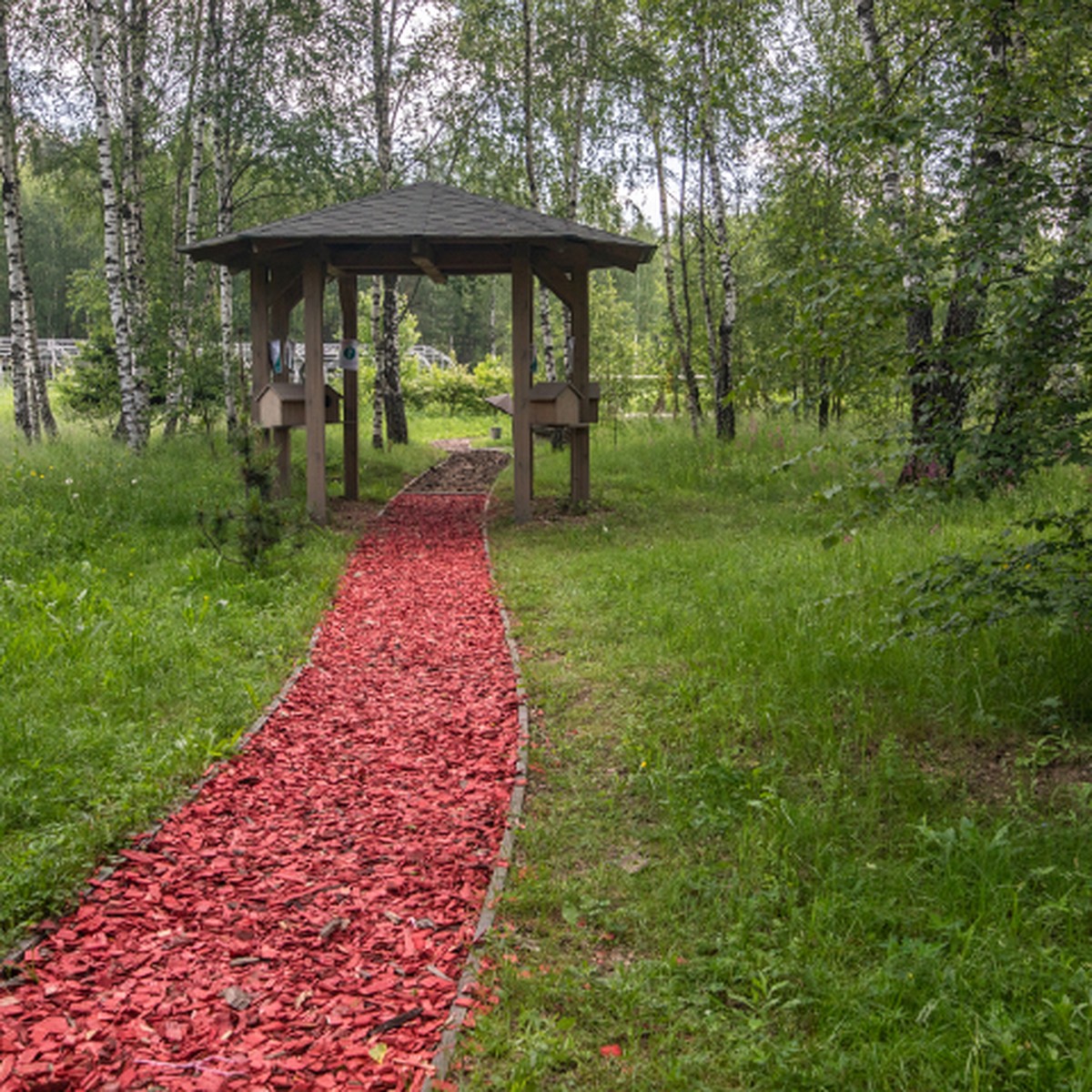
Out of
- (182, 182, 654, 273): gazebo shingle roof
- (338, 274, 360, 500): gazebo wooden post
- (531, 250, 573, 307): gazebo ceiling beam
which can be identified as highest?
(182, 182, 654, 273): gazebo shingle roof

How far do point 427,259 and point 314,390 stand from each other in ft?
6.75

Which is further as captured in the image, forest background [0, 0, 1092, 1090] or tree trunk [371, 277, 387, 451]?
tree trunk [371, 277, 387, 451]

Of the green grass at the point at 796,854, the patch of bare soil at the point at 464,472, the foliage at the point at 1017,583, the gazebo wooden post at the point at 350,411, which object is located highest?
the gazebo wooden post at the point at 350,411

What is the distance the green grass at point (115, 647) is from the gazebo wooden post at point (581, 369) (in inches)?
132

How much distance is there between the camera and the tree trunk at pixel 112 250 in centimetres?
1283

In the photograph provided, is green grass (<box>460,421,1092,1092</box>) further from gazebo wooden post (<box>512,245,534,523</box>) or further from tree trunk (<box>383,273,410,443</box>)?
tree trunk (<box>383,273,410,443</box>)

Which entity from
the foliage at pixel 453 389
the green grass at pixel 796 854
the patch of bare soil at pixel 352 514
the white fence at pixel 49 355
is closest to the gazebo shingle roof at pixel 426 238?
the patch of bare soil at pixel 352 514

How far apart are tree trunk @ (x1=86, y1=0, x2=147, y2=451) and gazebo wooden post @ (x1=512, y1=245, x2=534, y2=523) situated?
541 centimetres

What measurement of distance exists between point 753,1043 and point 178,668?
4306 millimetres

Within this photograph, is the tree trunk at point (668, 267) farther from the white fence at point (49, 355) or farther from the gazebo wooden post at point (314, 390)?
the white fence at point (49, 355)

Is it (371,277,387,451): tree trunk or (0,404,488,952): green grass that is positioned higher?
(371,277,387,451): tree trunk

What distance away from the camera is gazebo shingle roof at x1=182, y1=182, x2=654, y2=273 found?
448 inches

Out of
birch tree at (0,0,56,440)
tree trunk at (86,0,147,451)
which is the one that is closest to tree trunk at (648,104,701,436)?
tree trunk at (86,0,147,451)

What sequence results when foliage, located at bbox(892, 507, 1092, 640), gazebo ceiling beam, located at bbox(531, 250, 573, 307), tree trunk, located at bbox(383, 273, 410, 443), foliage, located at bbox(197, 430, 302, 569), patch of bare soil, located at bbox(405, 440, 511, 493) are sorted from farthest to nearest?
tree trunk, located at bbox(383, 273, 410, 443) → patch of bare soil, located at bbox(405, 440, 511, 493) → gazebo ceiling beam, located at bbox(531, 250, 573, 307) → foliage, located at bbox(197, 430, 302, 569) → foliage, located at bbox(892, 507, 1092, 640)
